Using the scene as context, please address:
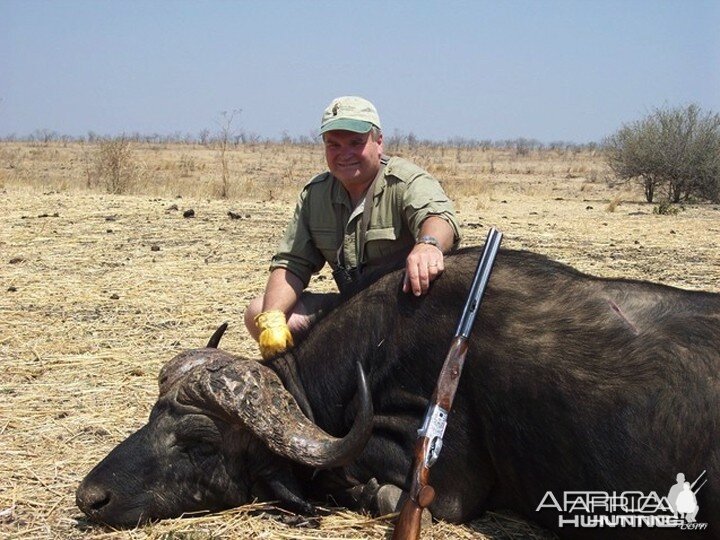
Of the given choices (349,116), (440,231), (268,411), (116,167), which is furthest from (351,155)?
(116,167)

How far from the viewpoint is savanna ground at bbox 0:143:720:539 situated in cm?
429

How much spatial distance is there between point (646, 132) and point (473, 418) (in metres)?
25.2

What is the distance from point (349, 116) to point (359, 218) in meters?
0.69

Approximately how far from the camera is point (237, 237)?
13859 mm

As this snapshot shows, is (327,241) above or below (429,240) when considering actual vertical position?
below

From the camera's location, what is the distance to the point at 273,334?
4.88 m

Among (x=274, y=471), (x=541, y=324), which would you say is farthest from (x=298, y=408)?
(x=541, y=324)

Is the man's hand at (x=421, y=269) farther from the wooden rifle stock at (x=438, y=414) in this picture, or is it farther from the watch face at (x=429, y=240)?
the wooden rifle stock at (x=438, y=414)

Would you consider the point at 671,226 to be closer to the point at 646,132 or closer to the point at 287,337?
the point at 646,132

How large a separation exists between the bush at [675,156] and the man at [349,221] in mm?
21277

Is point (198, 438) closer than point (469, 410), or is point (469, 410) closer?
point (469, 410)

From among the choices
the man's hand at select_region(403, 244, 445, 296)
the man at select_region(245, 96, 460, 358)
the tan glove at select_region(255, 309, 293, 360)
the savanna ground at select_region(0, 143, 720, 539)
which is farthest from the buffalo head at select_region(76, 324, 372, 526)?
the man's hand at select_region(403, 244, 445, 296)

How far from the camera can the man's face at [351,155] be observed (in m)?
5.21

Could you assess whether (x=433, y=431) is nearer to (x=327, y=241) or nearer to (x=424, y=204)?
(x=424, y=204)
